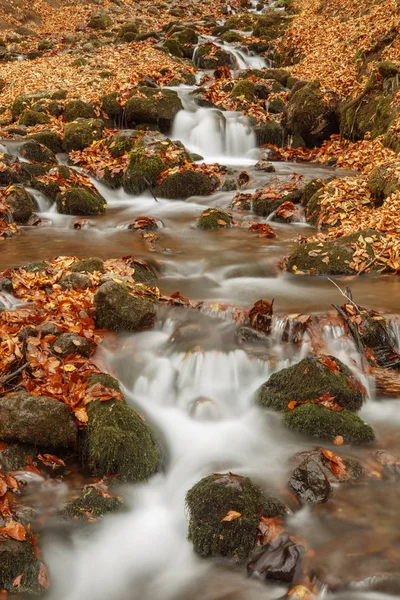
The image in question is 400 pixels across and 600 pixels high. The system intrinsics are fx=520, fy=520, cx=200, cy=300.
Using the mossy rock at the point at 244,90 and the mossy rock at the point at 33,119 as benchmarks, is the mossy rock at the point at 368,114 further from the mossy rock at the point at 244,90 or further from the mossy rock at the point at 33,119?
the mossy rock at the point at 33,119

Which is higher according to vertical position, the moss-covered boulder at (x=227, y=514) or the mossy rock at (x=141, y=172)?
the mossy rock at (x=141, y=172)

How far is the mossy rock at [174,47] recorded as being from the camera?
23141 millimetres

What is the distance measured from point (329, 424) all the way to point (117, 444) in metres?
1.89

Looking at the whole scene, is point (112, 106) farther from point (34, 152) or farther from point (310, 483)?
point (310, 483)

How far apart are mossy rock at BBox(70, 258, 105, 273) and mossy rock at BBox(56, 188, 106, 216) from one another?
14.1ft

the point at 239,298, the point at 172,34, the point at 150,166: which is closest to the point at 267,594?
the point at 239,298

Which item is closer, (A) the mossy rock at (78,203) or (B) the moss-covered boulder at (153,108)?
(A) the mossy rock at (78,203)

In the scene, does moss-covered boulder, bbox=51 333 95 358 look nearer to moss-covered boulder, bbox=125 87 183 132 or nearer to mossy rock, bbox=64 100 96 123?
moss-covered boulder, bbox=125 87 183 132

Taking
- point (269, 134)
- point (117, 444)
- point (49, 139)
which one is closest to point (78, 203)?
point (49, 139)

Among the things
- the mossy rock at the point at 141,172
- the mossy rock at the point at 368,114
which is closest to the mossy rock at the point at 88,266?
the mossy rock at the point at 141,172

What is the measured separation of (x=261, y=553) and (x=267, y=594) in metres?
0.26

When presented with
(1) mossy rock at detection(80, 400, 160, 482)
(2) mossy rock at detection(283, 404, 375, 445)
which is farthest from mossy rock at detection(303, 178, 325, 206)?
(1) mossy rock at detection(80, 400, 160, 482)

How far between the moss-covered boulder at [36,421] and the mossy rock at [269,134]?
13391 millimetres

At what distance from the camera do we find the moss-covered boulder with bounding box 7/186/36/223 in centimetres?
1030
